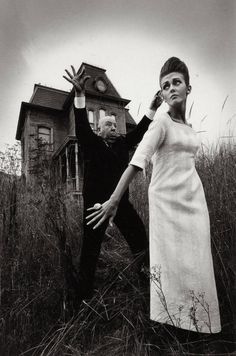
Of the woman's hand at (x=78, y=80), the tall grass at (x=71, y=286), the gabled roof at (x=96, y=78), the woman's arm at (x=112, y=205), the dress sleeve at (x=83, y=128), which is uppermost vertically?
the gabled roof at (x=96, y=78)

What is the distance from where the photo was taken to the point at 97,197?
6.72ft

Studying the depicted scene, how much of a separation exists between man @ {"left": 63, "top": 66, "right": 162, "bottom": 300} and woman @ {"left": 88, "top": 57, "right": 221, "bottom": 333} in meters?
0.62

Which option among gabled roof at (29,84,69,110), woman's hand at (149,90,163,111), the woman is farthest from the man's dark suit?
gabled roof at (29,84,69,110)

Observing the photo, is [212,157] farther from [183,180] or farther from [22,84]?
[22,84]

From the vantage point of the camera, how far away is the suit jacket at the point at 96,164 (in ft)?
6.68

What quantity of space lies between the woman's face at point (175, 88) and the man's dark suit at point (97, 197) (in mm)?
694

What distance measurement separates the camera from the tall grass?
1.50 m

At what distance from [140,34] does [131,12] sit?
0.18m

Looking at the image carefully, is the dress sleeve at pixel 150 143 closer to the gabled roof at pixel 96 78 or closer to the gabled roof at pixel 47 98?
the gabled roof at pixel 96 78

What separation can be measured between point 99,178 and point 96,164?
11 cm

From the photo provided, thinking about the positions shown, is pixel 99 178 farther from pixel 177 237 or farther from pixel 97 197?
pixel 177 237

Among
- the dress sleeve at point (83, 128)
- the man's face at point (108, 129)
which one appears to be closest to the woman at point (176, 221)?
the dress sleeve at point (83, 128)

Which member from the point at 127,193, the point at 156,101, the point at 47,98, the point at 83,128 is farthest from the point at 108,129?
the point at 47,98

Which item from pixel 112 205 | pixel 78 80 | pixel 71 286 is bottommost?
pixel 71 286
